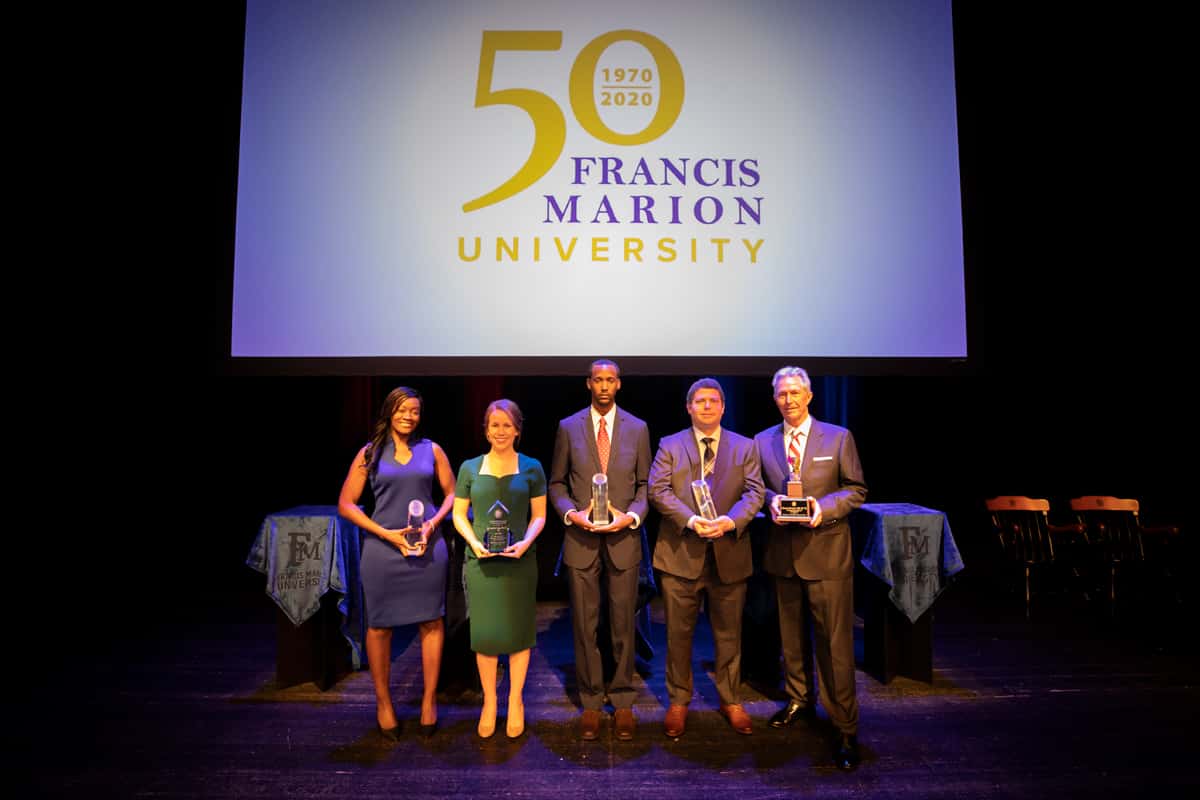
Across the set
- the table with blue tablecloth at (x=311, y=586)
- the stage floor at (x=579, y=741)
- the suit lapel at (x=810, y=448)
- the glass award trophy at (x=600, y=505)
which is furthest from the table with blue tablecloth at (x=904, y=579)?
the table with blue tablecloth at (x=311, y=586)

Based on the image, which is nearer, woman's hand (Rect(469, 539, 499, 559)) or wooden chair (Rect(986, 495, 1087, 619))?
woman's hand (Rect(469, 539, 499, 559))

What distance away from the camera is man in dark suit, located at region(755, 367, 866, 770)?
8.46 ft

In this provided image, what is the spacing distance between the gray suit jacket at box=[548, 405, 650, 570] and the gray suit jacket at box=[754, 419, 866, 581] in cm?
59

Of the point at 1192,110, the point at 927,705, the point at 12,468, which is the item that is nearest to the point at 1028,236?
the point at 1192,110

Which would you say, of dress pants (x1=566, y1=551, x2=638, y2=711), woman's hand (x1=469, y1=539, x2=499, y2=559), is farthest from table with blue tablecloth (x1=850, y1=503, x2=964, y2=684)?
woman's hand (x1=469, y1=539, x2=499, y2=559)

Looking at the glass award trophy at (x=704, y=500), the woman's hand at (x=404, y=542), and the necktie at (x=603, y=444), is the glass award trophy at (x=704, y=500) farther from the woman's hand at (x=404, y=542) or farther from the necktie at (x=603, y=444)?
the woman's hand at (x=404, y=542)

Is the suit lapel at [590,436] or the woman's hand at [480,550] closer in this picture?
the woman's hand at [480,550]

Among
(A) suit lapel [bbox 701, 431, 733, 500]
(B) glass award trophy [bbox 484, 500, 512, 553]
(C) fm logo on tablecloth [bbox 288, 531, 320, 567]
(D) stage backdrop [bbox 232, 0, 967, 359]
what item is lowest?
(C) fm logo on tablecloth [bbox 288, 531, 320, 567]

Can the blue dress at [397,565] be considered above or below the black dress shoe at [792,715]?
above

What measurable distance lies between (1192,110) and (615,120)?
4.44m

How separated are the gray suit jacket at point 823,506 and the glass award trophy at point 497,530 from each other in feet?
3.70

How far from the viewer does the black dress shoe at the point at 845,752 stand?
2486mm

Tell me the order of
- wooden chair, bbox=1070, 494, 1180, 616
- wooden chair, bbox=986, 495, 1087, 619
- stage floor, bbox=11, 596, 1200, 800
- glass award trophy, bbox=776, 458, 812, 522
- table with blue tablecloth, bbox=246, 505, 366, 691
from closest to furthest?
1. stage floor, bbox=11, 596, 1200, 800
2. glass award trophy, bbox=776, 458, 812, 522
3. table with blue tablecloth, bbox=246, 505, 366, 691
4. wooden chair, bbox=1070, 494, 1180, 616
5. wooden chair, bbox=986, 495, 1087, 619

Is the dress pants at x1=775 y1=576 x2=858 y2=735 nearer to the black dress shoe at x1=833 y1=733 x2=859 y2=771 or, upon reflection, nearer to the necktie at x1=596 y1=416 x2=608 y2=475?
the black dress shoe at x1=833 y1=733 x2=859 y2=771
